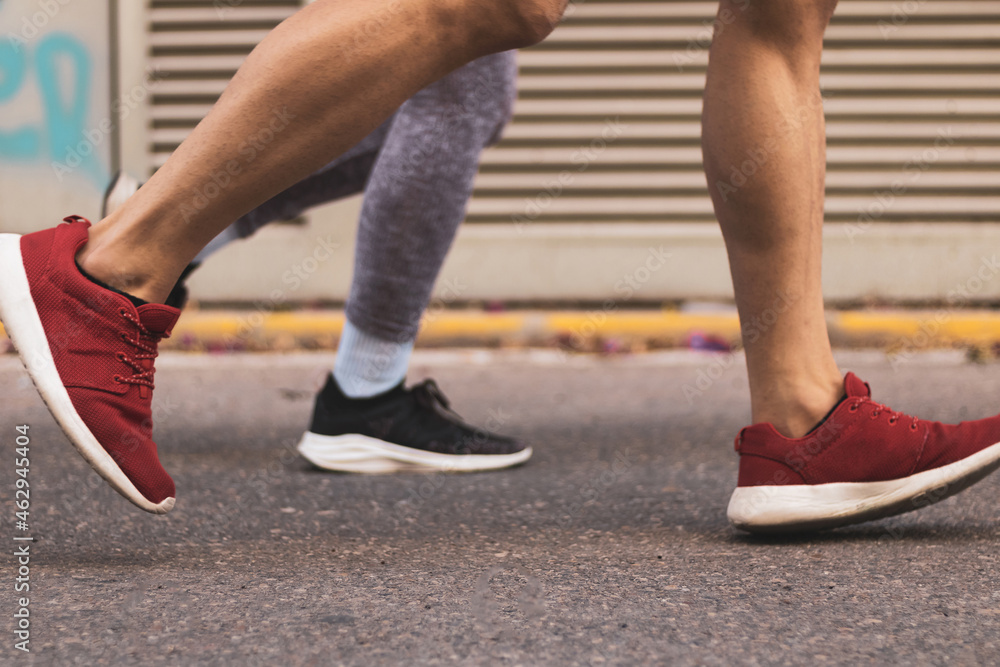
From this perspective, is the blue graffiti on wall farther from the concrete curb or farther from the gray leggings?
the gray leggings

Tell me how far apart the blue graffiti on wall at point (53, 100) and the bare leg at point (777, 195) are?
143 inches

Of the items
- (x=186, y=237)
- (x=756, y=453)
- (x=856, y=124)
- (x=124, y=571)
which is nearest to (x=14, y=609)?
(x=124, y=571)

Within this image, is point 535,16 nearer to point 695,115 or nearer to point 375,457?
point 375,457

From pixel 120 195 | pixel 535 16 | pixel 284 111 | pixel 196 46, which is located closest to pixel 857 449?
pixel 535 16

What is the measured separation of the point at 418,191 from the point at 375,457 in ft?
1.62

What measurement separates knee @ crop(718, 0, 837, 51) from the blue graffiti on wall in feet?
12.0

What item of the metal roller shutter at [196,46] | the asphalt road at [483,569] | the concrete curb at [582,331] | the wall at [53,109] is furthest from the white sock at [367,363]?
the wall at [53,109]

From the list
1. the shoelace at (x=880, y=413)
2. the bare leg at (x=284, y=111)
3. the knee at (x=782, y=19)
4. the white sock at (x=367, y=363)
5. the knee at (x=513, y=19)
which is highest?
the knee at (x=782, y=19)

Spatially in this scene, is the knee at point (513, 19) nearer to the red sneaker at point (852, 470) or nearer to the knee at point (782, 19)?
the knee at point (782, 19)

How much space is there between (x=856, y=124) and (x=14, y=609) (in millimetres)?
4053

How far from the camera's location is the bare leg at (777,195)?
52.1 inches

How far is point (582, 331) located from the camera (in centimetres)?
389

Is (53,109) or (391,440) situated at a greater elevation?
(53,109)

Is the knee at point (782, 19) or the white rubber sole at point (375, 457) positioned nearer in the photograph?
the knee at point (782, 19)
